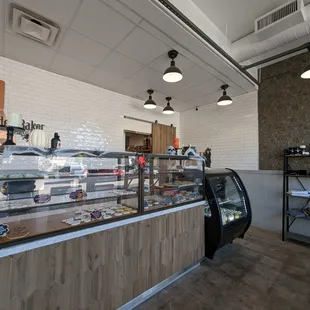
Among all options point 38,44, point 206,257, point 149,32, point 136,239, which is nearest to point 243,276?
point 206,257

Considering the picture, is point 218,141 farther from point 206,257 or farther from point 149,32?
point 149,32

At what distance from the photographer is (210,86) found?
13.6ft

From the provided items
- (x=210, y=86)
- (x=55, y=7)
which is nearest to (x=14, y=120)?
(x=55, y=7)

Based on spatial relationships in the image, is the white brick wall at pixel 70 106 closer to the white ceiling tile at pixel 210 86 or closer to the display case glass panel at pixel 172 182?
the white ceiling tile at pixel 210 86

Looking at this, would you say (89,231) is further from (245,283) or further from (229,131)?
(229,131)

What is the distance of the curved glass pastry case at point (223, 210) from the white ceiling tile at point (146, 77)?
208 cm

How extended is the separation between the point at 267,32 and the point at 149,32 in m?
1.84

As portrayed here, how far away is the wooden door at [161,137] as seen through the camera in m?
5.21

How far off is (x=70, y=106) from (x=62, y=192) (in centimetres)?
A: 234

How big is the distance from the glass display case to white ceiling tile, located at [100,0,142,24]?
160 centimetres

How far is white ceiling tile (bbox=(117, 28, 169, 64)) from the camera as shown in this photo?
2523 millimetres

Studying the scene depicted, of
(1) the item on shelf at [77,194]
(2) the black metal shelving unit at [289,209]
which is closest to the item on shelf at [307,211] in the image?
(2) the black metal shelving unit at [289,209]

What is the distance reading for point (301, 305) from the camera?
192cm

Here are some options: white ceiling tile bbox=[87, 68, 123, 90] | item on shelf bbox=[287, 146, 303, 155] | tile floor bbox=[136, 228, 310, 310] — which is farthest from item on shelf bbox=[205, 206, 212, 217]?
white ceiling tile bbox=[87, 68, 123, 90]
